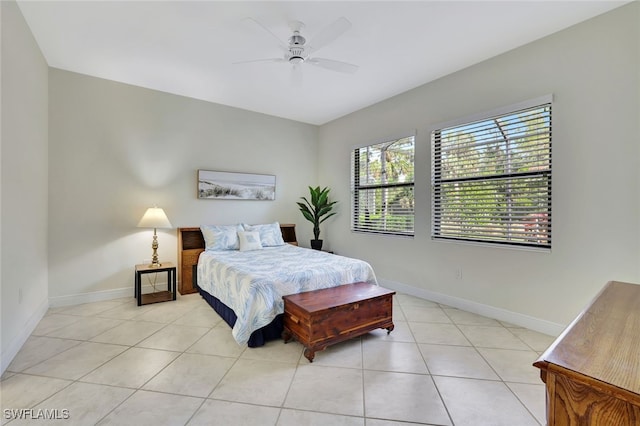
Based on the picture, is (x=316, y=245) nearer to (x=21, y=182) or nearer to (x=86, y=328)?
(x=86, y=328)

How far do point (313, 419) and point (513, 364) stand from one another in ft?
5.48

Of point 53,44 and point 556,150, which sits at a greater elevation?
point 53,44

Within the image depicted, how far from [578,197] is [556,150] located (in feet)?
1.58

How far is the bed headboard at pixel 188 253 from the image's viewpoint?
4.07 m

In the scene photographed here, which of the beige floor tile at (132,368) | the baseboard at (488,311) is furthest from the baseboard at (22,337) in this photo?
the baseboard at (488,311)

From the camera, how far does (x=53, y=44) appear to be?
3.01 metres

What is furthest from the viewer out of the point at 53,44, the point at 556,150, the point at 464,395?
the point at 53,44

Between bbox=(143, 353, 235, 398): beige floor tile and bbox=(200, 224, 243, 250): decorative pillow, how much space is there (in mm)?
Result: 1854

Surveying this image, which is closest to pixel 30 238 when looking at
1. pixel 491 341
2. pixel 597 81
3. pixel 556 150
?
pixel 491 341

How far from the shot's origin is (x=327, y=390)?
1961 mm

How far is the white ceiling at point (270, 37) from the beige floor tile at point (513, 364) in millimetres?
2898

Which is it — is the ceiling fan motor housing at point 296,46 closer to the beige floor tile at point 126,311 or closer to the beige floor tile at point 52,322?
the beige floor tile at point 126,311

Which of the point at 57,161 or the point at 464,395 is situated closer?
the point at 464,395

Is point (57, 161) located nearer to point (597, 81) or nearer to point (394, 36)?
point (394, 36)
